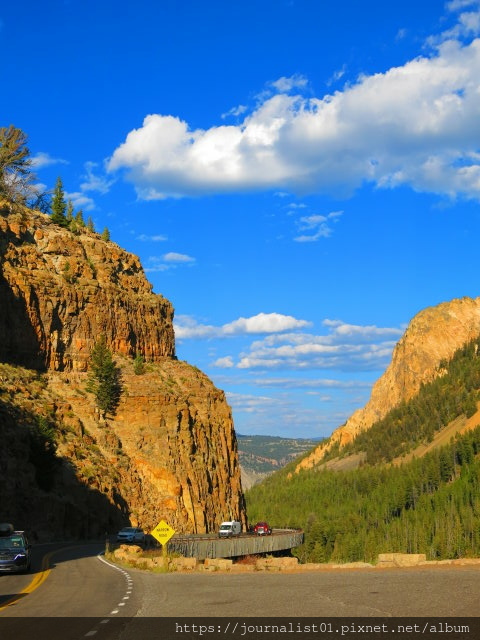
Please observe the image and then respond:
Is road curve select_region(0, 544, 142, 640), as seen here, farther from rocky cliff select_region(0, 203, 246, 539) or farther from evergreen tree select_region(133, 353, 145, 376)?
evergreen tree select_region(133, 353, 145, 376)

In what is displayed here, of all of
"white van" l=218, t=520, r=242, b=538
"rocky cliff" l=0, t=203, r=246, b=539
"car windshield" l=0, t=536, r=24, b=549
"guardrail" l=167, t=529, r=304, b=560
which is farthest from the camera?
"white van" l=218, t=520, r=242, b=538

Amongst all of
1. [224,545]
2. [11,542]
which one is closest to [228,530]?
[224,545]

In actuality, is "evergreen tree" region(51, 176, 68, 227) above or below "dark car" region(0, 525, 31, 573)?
above

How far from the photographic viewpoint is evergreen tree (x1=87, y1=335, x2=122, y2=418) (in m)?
78.7

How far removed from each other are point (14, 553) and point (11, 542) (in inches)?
46.5

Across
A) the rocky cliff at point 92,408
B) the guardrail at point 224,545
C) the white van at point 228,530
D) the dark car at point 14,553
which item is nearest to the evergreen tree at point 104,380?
the rocky cliff at point 92,408

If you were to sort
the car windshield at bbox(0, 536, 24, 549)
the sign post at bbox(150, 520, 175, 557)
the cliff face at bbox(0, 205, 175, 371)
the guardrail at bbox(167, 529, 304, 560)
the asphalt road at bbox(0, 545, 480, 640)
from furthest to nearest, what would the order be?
the cliff face at bbox(0, 205, 175, 371) < the guardrail at bbox(167, 529, 304, 560) < the sign post at bbox(150, 520, 175, 557) < the car windshield at bbox(0, 536, 24, 549) < the asphalt road at bbox(0, 545, 480, 640)

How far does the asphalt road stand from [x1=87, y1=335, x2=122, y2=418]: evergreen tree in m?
50.8

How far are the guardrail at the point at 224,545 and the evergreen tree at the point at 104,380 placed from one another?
16.7 meters

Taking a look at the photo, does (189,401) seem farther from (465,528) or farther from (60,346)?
(465,528)

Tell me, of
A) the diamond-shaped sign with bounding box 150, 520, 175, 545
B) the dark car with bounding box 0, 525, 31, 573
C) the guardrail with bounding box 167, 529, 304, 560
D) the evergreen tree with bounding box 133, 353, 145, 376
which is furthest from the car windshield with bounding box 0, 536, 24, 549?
the evergreen tree with bounding box 133, 353, 145, 376

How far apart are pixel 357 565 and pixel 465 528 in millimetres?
117542
